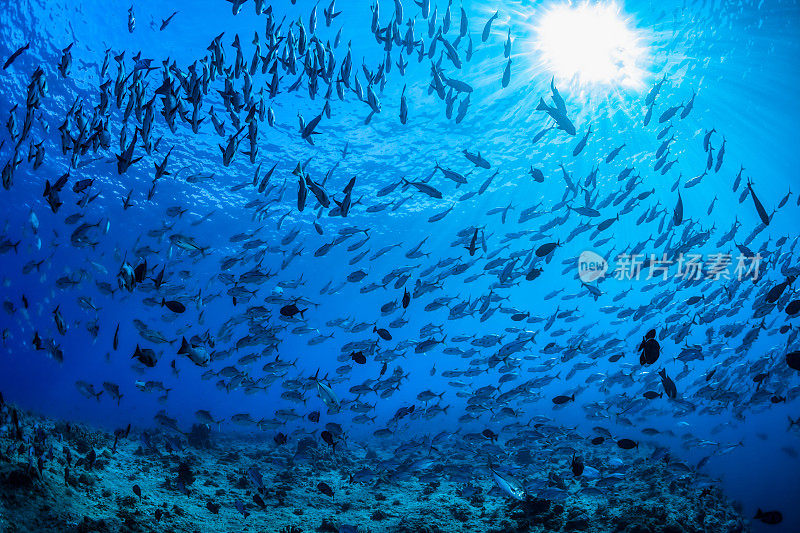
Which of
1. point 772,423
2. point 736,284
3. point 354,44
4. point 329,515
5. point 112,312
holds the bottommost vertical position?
point 329,515

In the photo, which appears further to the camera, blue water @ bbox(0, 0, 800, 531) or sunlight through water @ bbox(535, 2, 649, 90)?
sunlight through water @ bbox(535, 2, 649, 90)

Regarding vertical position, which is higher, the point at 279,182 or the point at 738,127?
the point at 738,127

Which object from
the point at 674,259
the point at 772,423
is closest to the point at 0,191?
the point at 674,259

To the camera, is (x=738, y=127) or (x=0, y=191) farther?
(x=0, y=191)

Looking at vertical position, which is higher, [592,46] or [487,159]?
[487,159]

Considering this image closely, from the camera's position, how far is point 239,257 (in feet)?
37.0

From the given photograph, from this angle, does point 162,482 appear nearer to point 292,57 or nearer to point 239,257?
point 239,257

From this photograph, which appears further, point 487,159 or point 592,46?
point 487,159

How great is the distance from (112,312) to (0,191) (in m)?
33.5

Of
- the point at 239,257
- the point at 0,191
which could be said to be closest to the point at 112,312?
the point at 0,191

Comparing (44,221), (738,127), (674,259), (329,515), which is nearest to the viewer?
(329,515)

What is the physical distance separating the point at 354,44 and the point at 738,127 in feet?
67.5

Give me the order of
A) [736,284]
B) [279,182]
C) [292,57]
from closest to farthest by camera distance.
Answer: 1. [292,57]
2. [736,284]
3. [279,182]

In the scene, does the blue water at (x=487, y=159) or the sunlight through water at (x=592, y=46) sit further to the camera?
the sunlight through water at (x=592, y=46)
